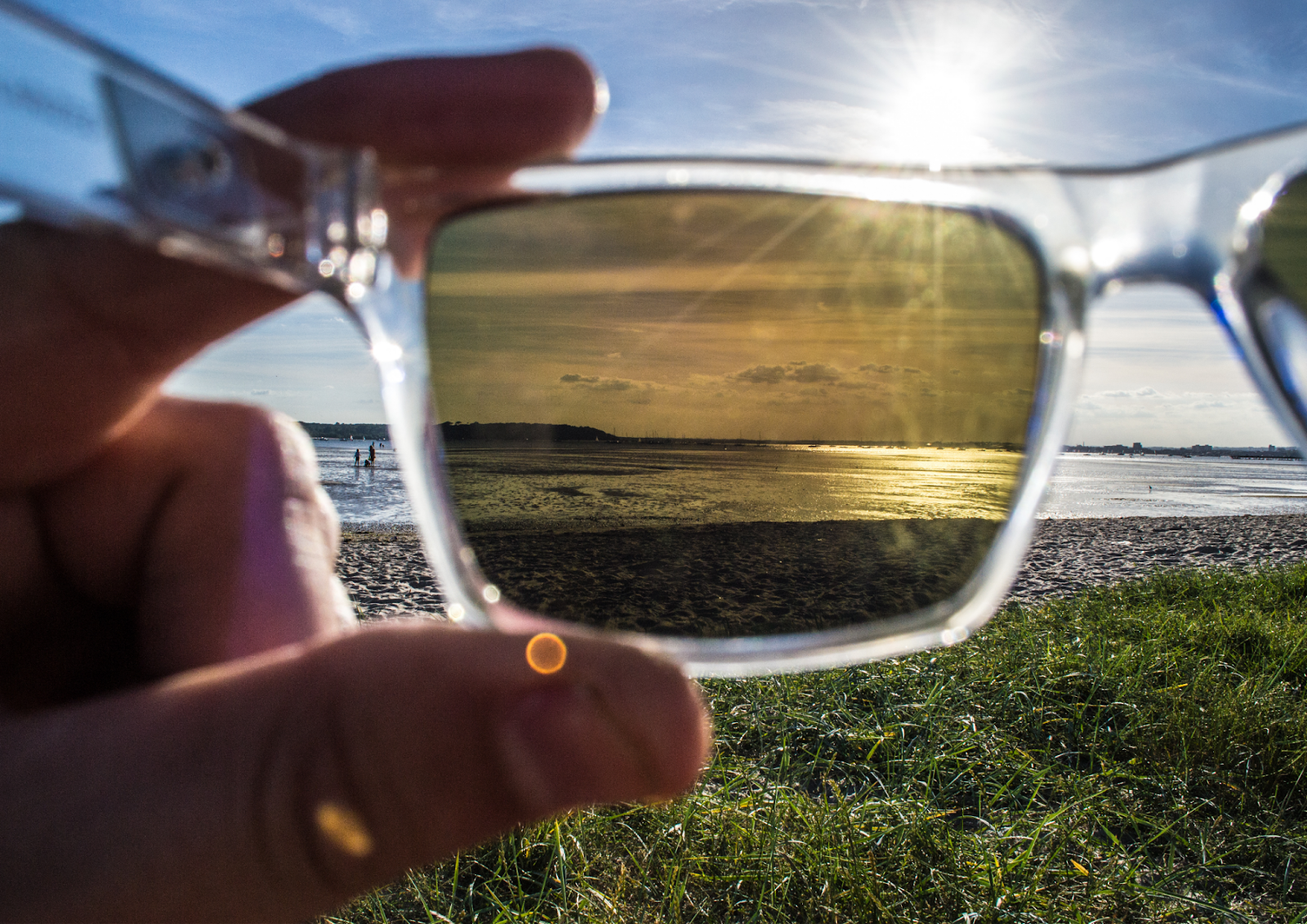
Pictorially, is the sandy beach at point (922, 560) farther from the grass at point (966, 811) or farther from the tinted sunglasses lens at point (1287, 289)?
the grass at point (966, 811)

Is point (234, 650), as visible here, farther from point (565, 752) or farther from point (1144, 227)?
point (1144, 227)

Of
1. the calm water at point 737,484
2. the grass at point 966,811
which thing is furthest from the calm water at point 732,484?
the grass at point 966,811

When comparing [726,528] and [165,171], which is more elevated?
[165,171]

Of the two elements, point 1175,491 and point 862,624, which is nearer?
point 862,624

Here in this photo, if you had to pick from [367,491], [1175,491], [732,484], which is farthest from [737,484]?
[1175,491]

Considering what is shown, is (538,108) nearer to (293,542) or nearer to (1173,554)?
(293,542)

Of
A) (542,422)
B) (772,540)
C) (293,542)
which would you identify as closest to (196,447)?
(293,542)
